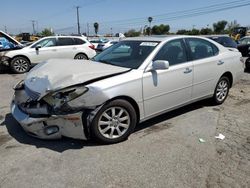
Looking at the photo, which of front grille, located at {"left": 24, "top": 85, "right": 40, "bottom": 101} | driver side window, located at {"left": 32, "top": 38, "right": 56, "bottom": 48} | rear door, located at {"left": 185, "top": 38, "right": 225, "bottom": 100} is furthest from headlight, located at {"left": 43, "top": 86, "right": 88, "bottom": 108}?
driver side window, located at {"left": 32, "top": 38, "right": 56, "bottom": 48}

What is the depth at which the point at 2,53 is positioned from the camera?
34.8 feet

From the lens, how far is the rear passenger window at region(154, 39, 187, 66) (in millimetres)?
4586

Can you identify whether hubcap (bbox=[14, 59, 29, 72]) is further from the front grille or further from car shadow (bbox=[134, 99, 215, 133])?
car shadow (bbox=[134, 99, 215, 133])

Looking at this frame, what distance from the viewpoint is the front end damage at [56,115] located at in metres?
3.62

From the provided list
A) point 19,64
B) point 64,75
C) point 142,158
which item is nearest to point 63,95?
point 64,75

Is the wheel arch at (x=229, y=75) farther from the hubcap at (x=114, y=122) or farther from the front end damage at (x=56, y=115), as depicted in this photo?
the front end damage at (x=56, y=115)

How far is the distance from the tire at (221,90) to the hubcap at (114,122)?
8.28 ft

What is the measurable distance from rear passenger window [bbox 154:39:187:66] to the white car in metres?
7.87

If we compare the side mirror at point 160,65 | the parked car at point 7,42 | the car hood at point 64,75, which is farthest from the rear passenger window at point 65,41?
the side mirror at point 160,65

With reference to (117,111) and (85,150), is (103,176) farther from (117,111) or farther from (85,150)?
(117,111)

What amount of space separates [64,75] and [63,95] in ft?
1.37

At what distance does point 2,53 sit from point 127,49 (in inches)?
292

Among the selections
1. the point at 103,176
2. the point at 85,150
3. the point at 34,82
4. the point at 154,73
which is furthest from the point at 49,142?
the point at 154,73

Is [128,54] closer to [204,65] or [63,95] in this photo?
[204,65]
